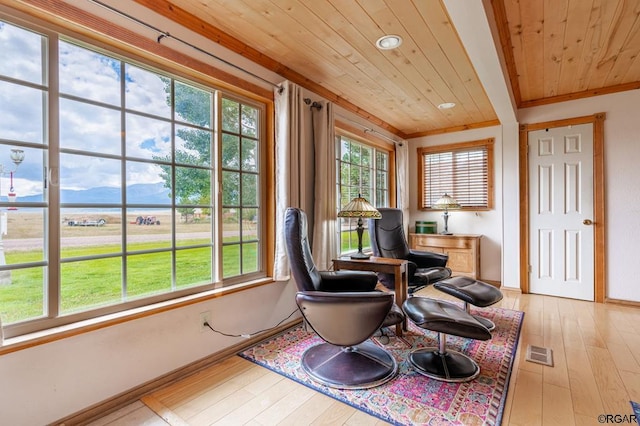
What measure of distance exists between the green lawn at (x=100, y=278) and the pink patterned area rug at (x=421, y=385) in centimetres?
75

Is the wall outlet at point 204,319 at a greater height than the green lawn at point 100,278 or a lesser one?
lesser

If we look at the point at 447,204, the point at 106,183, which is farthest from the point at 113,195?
the point at 447,204

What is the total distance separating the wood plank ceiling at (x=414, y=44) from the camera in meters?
1.98

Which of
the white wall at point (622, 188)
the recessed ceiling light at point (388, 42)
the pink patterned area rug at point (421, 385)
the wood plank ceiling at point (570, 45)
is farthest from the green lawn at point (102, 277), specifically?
the white wall at point (622, 188)

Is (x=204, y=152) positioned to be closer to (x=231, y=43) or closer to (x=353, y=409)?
(x=231, y=43)

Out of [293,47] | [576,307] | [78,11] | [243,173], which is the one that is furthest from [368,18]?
[576,307]

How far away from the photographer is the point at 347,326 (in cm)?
183

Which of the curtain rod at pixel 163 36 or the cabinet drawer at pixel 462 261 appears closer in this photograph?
the curtain rod at pixel 163 36

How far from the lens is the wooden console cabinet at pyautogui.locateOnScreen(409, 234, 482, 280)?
4.25m

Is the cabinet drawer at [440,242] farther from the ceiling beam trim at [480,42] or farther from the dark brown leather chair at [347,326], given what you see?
the dark brown leather chair at [347,326]

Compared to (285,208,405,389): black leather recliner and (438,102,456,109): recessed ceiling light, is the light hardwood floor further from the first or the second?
(438,102,456,109): recessed ceiling light

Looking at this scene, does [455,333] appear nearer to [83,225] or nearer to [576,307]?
[83,225]

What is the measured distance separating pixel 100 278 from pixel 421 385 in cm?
199

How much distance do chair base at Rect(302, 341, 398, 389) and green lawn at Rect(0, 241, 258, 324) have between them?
937 mm
